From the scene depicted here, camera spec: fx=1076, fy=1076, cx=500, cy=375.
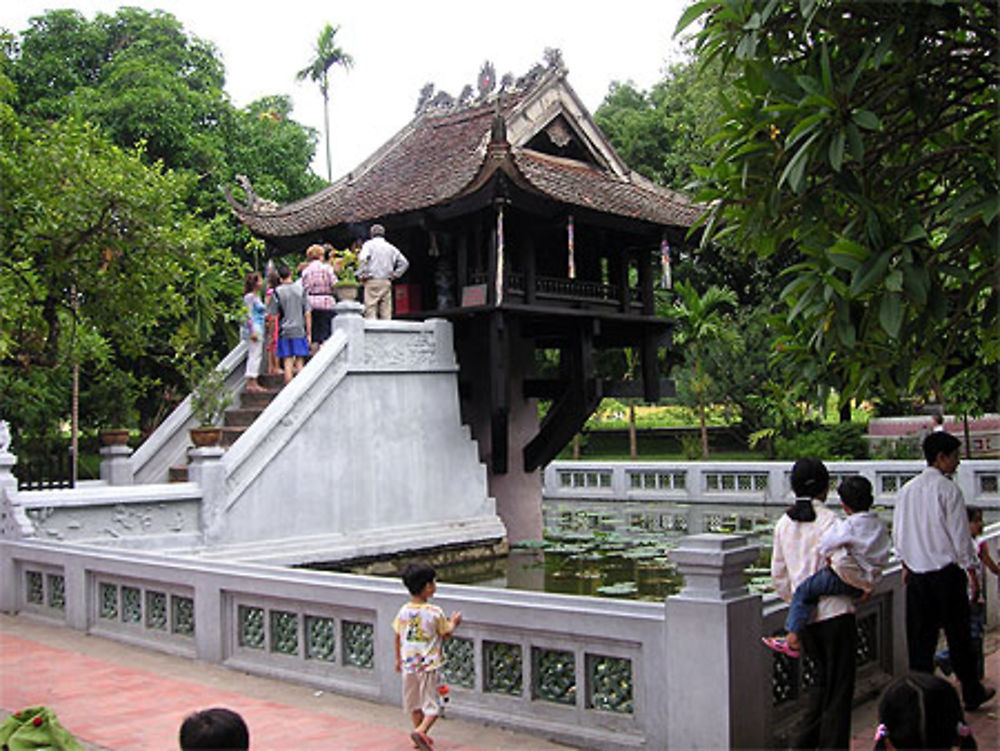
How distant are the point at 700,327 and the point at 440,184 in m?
13.8

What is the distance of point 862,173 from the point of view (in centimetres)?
603

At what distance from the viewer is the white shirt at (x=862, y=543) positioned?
5371mm

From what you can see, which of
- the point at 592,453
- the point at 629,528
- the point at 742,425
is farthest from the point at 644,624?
the point at 592,453

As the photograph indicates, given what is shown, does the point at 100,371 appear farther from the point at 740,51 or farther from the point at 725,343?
the point at 740,51

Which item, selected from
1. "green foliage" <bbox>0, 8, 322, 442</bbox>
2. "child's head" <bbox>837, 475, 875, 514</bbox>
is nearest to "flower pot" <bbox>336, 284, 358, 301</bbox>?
"green foliage" <bbox>0, 8, 322, 442</bbox>

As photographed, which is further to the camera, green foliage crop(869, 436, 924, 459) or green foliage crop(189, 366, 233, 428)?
green foliage crop(869, 436, 924, 459)

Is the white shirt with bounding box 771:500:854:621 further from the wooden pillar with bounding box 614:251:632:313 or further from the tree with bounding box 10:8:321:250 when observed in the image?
the tree with bounding box 10:8:321:250

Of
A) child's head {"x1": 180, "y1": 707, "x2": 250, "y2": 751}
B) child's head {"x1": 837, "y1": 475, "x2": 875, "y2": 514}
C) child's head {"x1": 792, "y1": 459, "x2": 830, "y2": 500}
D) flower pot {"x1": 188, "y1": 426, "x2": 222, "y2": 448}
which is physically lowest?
child's head {"x1": 180, "y1": 707, "x2": 250, "y2": 751}

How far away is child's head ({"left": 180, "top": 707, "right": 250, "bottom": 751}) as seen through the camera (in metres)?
3.29

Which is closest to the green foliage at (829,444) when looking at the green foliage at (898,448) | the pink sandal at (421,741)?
the green foliage at (898,448)

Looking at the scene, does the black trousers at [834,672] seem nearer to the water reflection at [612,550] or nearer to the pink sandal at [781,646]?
the pink sandal at [781,646]

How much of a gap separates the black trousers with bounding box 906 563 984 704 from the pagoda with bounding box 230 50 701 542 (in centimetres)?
915

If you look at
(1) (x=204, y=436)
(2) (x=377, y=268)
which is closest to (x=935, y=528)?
(1) (x=204, y=436)

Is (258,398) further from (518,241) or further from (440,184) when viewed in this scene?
(518,241)
